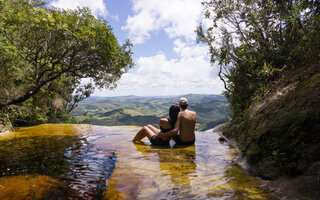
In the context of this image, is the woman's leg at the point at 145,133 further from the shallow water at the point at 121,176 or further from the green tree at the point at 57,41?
the green tree at the point at 57,41

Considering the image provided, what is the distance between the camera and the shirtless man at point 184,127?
749cm

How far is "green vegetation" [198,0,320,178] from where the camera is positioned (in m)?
3.49

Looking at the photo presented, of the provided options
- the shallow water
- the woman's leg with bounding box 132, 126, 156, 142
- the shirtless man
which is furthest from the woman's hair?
the shallow water

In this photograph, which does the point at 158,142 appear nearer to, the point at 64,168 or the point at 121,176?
the point at 121,176

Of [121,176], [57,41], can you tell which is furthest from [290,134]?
[57,41]

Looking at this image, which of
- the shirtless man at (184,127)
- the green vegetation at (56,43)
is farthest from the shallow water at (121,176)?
the green vegetation at (56,43)

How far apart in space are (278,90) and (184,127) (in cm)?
379

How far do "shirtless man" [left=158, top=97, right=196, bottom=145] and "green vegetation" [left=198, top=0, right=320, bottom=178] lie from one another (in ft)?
7.07

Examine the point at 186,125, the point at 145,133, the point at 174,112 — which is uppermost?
the point at 174,112

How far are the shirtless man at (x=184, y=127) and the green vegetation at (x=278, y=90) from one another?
7.07 feet

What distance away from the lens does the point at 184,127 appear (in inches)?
305

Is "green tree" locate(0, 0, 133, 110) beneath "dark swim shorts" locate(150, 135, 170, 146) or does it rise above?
above

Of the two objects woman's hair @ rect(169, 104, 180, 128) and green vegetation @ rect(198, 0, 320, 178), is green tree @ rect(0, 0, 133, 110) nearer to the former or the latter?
woman's hair @ rect(169, 104, 180, 128)

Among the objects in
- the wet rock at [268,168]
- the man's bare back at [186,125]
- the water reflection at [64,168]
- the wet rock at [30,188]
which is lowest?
the water reflection at [64,168]
